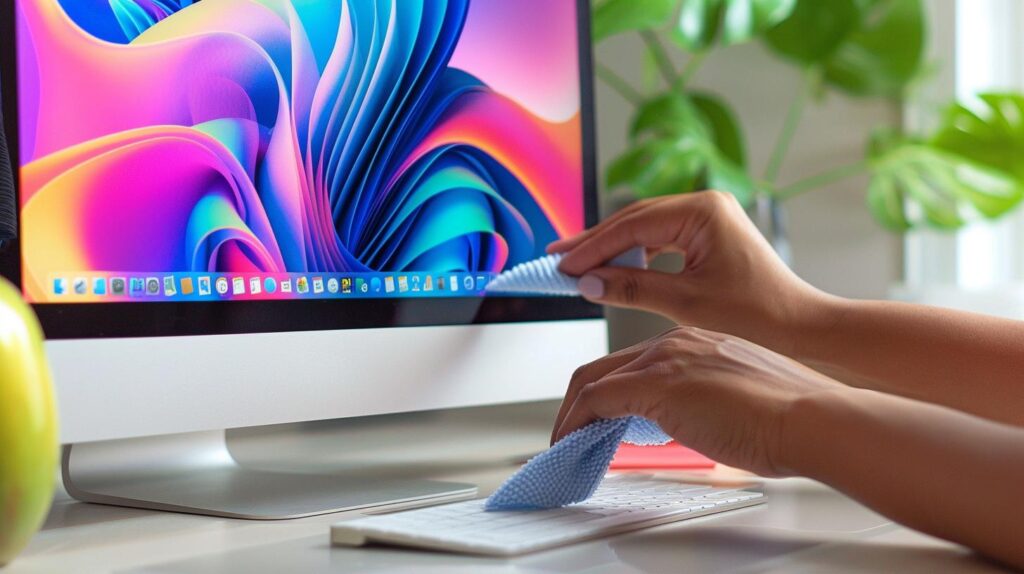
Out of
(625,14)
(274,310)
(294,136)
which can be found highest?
(625,14)

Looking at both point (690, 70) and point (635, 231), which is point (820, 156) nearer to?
point (690, 70)

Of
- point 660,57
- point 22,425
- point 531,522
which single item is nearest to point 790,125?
point 660,57

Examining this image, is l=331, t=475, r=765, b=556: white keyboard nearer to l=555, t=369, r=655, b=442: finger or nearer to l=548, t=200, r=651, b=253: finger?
l=555, t=369, r=655, b=442: finger

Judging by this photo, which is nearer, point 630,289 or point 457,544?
point 457,544

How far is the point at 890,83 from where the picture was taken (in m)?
1.80

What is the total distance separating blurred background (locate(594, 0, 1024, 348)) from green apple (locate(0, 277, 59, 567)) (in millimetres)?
1132

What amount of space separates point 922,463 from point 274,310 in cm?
39

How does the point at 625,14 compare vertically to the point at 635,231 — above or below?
above

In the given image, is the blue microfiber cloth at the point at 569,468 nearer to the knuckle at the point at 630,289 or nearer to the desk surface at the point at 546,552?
the desk surface at the point at 546,552

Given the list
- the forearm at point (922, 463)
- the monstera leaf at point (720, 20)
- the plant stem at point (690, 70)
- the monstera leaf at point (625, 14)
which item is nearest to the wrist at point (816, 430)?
the forearm at point (922, 463)

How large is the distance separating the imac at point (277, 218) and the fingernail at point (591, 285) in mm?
32

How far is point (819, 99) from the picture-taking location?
1874 millimetres

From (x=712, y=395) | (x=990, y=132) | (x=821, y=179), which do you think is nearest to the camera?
(x=712, y=395)

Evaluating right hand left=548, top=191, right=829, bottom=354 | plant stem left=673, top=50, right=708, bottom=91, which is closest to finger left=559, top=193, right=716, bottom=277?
right hand left=548, top=191, right=829, bottom=354
